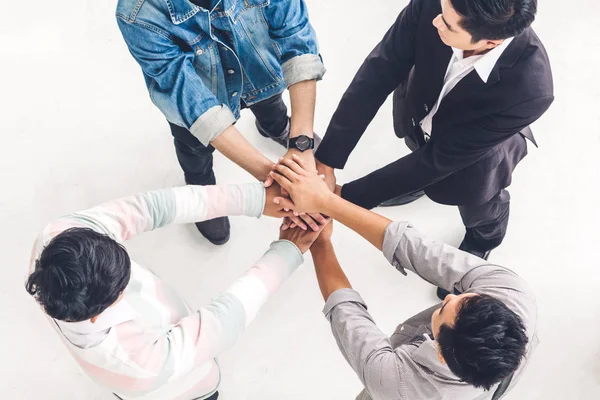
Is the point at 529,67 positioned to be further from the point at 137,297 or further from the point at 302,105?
the point at 137,297

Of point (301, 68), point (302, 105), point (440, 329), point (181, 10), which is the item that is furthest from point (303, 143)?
point (440, 329)

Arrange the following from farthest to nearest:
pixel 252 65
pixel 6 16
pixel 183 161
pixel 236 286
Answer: pixel 6 16
pixel 183 161
pixel 252 65
pixel 236 286

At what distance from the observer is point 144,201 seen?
1313 millimetres

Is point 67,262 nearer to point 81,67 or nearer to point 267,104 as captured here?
point 267,104

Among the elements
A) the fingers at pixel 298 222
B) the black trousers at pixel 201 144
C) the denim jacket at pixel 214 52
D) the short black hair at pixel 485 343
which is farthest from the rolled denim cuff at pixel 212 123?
the short black hair at pixel 485 343

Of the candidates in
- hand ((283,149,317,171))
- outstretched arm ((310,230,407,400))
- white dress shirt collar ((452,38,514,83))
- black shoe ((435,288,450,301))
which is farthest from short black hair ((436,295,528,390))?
black shoe ((435,288,450,301))

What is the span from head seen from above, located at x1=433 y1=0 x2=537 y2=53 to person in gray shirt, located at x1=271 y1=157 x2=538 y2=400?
0.48 metres

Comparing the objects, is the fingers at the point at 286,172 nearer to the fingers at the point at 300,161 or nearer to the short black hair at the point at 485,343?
the fingers at the point at 300,161

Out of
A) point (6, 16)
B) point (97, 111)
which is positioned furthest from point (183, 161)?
point (6, 16)

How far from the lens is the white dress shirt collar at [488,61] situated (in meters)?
1.19

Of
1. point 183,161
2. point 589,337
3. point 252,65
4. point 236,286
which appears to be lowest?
point 589,337

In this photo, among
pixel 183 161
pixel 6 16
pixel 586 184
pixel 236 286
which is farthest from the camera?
pixel 6 16

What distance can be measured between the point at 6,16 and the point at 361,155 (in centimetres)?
172

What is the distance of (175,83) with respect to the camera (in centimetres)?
141
